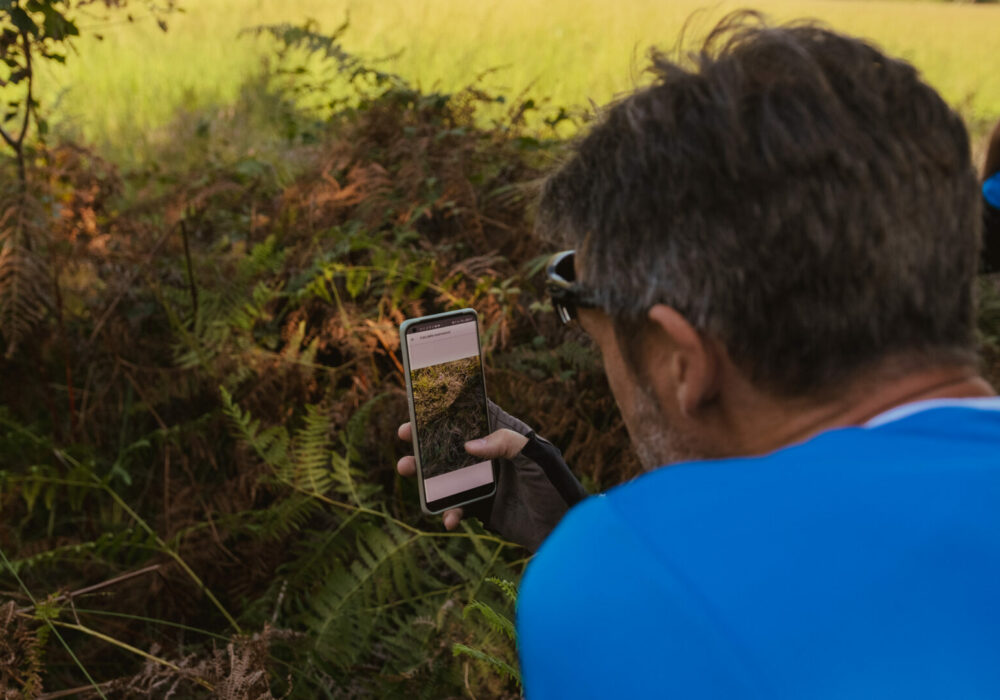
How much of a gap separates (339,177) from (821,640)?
4.19 meters

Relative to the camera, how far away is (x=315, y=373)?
354cm

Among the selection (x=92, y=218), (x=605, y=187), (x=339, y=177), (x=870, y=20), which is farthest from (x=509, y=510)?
(x=870, y=20)

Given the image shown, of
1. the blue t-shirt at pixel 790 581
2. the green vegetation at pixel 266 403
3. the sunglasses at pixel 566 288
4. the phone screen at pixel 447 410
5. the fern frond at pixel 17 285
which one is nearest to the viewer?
the blue t-shirt at pixel 790 581

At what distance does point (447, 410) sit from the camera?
1.89 metres

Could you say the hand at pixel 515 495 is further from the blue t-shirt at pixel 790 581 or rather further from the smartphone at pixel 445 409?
the blue t-shirt at pixel 790 581

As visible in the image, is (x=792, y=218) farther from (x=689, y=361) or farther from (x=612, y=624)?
(x=612, y=624)

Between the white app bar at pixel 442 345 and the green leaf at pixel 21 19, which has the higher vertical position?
the green leaf at pixel 21 19

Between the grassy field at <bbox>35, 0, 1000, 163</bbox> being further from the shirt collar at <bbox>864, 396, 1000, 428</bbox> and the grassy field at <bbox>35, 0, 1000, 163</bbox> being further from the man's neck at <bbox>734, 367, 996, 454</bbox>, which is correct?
the shirt collar at <bbox>864, 396, 1000, 428</bbox>

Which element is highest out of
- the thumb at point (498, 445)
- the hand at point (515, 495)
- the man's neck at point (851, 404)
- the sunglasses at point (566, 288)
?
the sunglasses at point (566, 288)

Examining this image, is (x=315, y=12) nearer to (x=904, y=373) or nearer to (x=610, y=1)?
(x=610, y=1)

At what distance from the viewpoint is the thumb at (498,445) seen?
1809 millimetres

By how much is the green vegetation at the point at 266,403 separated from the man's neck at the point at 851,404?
94 centimetres

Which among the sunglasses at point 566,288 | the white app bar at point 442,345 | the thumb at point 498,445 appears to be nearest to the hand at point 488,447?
the thumb at point 498,445

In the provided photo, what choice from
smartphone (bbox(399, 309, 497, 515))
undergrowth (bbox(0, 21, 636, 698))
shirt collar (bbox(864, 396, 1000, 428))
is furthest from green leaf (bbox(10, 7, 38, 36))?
shirt collar (bbox(864, 396, 1000, 428))
